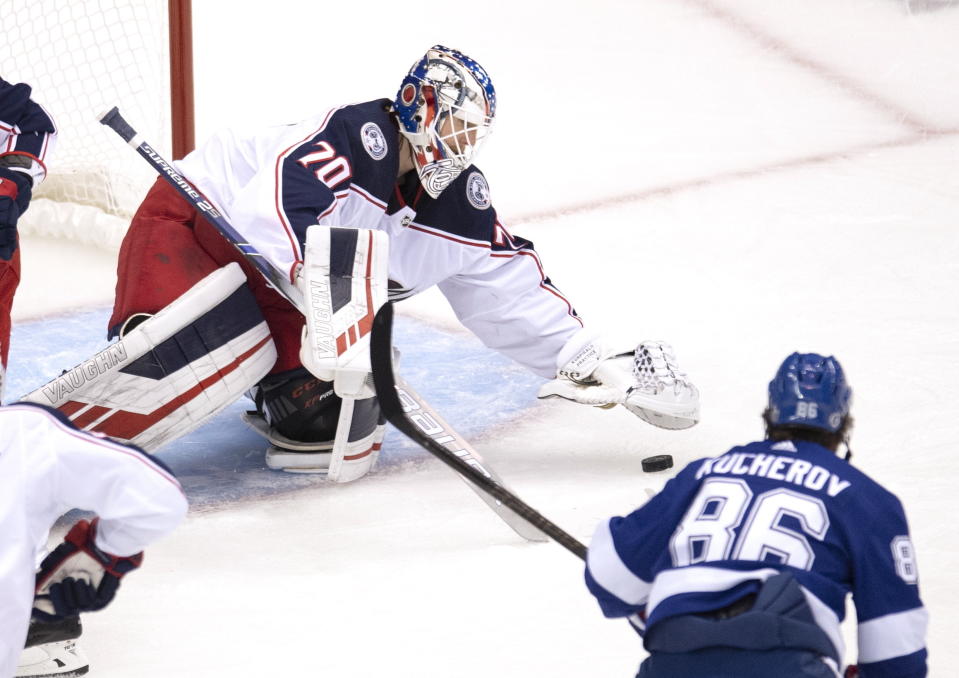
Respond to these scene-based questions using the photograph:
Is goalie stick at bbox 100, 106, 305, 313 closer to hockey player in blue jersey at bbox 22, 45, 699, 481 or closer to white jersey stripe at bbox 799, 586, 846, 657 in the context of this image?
hockey player in blue jersey at bbox 22, 45, 699, 481

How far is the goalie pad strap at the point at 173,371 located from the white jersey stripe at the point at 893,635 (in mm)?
1694

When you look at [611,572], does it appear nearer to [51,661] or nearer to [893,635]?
[893,635]

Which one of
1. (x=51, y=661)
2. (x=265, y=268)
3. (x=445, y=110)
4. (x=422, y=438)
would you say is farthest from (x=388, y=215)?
(x=51, y=661)

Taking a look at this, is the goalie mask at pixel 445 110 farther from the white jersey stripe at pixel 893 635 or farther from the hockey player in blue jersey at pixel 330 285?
the white jersey stripe at pixel 893 635

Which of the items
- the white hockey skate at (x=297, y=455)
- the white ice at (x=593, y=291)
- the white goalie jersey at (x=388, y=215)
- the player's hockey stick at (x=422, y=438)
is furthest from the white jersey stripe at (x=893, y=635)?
the white hockey skate at (x=297, y=455)

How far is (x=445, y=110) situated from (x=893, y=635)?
172 centimetres

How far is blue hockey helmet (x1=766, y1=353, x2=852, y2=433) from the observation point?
196 cm

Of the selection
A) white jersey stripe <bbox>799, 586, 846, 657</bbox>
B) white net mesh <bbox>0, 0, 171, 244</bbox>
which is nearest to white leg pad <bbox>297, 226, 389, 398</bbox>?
white jersey stripe <bbox>799, 586, 846, 657</bbox>

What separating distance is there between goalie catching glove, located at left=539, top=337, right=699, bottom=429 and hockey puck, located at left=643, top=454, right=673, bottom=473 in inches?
5.4

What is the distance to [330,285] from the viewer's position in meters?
2.98

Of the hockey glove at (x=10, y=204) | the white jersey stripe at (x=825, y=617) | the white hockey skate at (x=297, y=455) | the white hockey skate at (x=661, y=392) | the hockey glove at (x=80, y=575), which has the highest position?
the hockey glove at (x=10, y=204)

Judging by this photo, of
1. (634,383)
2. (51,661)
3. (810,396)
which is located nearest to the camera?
(810,396)

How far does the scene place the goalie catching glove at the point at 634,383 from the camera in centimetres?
348

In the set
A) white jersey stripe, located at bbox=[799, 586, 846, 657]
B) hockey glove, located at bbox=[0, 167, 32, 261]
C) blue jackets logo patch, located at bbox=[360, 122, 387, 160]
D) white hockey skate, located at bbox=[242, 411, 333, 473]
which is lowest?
white hockey skate, located at bbox=[242, 411, 333, 473]
